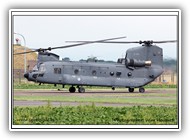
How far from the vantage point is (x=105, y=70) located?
11.0 m

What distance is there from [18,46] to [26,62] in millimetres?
447

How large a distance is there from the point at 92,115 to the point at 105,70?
1.91m

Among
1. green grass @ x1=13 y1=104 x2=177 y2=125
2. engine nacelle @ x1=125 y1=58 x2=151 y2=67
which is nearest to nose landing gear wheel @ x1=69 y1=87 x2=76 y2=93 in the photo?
green grass @ x1=13 y1=104 x2=177 y2=125

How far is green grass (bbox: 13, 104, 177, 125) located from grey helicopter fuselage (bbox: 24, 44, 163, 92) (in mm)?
692

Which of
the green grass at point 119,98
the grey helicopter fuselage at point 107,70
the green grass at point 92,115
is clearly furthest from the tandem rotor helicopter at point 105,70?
the green grass at point 92,115

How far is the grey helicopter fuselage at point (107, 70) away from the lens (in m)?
9.88

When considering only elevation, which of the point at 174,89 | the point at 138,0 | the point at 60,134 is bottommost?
the point at 60,134

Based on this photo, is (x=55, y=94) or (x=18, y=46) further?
(x=55, y=94)

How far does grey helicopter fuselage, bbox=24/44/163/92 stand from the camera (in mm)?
9875

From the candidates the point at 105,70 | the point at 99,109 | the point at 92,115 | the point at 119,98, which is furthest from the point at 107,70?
the point at 92,115

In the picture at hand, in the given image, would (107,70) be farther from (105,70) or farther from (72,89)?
(72,89)
